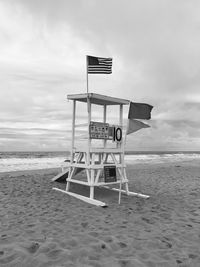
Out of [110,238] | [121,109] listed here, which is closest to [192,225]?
[110,238]

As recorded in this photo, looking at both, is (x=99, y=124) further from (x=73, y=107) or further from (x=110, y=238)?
(x=110, y=238)

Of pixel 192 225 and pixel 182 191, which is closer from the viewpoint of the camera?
pixel 192 225

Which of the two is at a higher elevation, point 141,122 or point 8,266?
point 141,122

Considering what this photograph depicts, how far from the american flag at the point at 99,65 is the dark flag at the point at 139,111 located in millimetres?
1260

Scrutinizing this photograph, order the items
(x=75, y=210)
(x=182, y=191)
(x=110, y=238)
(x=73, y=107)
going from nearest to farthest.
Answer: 1. (x=110, y=238)
2. (x=75, y=210)
3. (x=73, y=107)
4. (x=182, y=191)

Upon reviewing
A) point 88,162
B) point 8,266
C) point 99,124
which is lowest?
point 8,266

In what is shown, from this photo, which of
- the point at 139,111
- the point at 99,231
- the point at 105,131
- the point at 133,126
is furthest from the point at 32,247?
the point at 139,111

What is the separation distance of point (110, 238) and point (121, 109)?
15.2 ft

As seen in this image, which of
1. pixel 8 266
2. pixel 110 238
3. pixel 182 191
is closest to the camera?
pixel 8 266

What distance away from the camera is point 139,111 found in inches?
313

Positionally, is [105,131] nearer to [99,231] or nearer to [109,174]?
[109,174]

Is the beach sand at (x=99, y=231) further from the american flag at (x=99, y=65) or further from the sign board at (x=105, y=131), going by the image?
the american flag at (x=99, y=65)

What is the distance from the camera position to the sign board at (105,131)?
7.69m

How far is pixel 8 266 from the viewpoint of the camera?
11.6 feet
